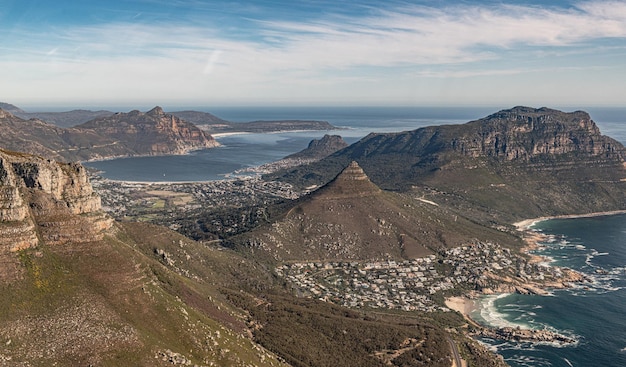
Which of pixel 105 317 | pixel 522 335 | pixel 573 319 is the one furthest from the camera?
pixel 573 319

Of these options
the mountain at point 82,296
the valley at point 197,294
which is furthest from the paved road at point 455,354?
the mountain at point 82,296

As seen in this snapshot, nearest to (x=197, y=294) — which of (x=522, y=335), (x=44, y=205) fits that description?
(x=44, y=205)

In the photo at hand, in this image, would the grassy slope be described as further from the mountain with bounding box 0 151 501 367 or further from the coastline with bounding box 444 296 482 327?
the coastline with bounding box 444 296 482 327

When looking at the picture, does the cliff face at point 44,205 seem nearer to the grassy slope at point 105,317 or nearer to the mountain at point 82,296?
the mountain at point 82,296

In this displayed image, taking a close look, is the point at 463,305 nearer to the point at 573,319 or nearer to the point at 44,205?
the point at 573,319

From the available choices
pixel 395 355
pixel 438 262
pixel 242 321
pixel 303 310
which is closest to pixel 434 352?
pixel 395 355

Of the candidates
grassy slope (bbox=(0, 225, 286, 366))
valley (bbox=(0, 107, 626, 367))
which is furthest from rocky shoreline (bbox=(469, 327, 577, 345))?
grassy slope (bbox=(0, 225, 286, 366))
